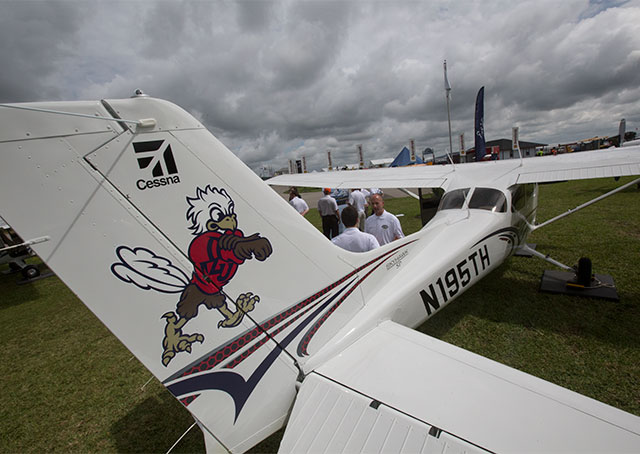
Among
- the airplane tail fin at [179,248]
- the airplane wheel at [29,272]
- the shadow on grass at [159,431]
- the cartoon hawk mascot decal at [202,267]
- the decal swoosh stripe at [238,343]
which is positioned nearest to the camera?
the airplane tail fin at [179,248]

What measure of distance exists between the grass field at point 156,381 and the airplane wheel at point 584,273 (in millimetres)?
330

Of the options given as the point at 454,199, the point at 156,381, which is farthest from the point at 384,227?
the point at 156,381

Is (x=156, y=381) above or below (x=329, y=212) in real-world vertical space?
below

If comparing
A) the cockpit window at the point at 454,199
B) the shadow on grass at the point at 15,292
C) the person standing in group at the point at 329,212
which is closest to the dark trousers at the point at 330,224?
the person standing in group at the point at 329,212

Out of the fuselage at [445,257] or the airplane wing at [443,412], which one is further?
the fuselage at [445,257]

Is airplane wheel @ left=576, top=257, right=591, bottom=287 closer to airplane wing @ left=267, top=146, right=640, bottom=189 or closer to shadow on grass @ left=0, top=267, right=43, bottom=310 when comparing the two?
airplane wing @ left=267, top=146, right=640, bottom=189

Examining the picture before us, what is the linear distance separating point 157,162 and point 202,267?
561 millimetres

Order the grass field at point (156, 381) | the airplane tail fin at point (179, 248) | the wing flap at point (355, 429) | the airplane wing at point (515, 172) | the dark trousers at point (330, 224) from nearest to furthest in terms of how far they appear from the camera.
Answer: the airplane tail fin at point (179, 248), the wing flap at point (355, 429), the grass field at point (156, 381), the airplane wing at point (515, 172), the dark trousers at point (330, 224)

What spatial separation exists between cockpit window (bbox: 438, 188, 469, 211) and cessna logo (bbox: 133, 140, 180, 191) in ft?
13.2

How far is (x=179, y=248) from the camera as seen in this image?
1437 mm

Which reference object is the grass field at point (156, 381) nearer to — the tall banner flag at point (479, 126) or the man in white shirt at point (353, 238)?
the man in white shirt at point (353, 238)

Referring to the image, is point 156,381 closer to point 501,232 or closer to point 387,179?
point 501,232

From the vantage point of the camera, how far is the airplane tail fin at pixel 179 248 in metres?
1.12

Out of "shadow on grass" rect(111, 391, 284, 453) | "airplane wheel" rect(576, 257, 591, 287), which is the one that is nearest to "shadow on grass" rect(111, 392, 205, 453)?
"shadow on grass" rect(111, 391, 284, 453)
